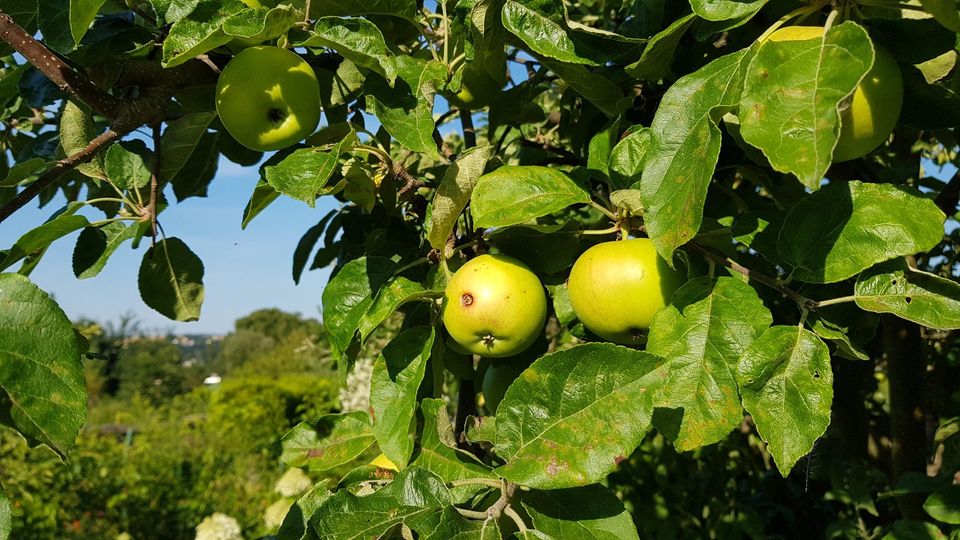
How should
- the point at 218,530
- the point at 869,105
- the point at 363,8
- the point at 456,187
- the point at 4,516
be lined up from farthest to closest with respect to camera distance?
the point at 218,530 < the point at 363,8 < the point at 456,187 < the point at 869,105 < the point at 4,516

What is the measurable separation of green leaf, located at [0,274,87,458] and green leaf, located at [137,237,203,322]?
0.69 m

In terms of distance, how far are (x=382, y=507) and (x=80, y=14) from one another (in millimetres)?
718

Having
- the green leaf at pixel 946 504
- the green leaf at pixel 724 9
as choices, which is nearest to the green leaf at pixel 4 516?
the green leaf at pixel 724 9

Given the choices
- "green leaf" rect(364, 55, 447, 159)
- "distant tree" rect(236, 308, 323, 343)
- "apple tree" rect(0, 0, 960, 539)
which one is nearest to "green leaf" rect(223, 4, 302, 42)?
"apple tree" rect(0, 0, 960, 539)

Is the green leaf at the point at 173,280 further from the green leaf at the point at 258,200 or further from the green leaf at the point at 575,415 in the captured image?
the green leaf at the point at 575,415

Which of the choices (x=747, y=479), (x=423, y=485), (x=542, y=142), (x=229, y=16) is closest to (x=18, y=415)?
(x=423, y=485)

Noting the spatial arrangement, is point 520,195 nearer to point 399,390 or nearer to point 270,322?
point 399,390

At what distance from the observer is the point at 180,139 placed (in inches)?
48.4

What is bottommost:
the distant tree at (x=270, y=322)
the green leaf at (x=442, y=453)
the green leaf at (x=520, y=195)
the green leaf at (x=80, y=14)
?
the distant tree at (x=270, y=322)

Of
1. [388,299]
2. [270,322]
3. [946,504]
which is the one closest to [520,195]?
[388,299]

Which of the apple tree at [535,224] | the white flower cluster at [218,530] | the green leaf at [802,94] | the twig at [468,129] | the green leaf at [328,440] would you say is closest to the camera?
the green leaf at [802,94]

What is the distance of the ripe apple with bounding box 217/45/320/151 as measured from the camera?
1009 mm

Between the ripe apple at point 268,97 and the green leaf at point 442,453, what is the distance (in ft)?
1.48

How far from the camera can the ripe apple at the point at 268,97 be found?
101 cm
